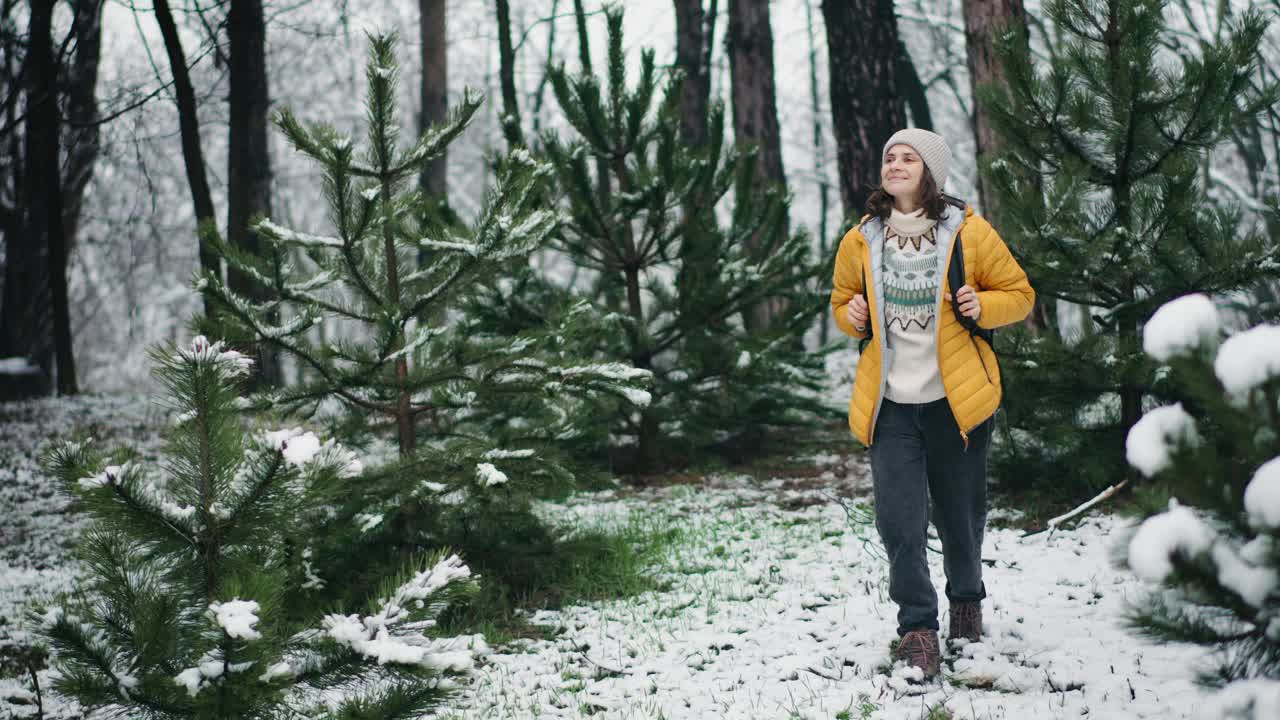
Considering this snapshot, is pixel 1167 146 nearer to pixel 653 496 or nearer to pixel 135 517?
pixel 653 496

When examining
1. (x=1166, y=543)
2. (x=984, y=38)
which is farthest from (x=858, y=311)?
(x=984, y=38)

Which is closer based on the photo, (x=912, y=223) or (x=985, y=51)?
(x=912, y=223)

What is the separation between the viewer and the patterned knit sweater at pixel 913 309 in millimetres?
3482

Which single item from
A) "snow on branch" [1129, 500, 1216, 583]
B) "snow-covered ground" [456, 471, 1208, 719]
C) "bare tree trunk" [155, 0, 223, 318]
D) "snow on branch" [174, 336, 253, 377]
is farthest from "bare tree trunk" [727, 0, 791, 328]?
"snow on branch" [1129, 500, 1216, 583]

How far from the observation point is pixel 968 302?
11.0 feet

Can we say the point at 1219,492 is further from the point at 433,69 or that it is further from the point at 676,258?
the point at 433,69

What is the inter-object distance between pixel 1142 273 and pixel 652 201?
3.40 meters

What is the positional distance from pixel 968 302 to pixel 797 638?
1.66 metres

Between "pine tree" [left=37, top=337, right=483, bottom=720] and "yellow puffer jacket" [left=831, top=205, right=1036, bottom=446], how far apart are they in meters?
1.76

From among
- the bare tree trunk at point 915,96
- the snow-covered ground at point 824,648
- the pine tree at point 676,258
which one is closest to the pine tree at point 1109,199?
the snow-covered ground at point 824,648

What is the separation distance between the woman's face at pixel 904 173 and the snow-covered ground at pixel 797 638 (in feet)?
5.27

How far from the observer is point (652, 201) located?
24.0 ft

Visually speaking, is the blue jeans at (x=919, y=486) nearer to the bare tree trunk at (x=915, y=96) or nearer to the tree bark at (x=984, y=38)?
the tree bark at (x=984, y=38)

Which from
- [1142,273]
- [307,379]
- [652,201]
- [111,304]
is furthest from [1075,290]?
[111,304]
